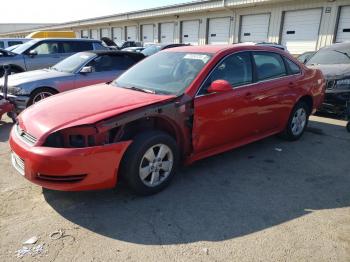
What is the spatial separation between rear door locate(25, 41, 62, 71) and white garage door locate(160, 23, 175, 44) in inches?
692

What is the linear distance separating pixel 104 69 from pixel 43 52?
4236 mm

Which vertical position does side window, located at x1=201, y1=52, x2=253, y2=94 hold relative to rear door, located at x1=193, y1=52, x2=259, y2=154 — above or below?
above

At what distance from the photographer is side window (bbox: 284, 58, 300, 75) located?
5312 millimetres

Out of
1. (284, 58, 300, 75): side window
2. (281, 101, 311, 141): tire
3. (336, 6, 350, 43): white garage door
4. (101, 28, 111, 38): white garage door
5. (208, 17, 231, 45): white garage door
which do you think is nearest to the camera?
(284, 58, 300, 75): side window

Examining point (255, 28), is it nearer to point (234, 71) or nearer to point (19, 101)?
point (19, 101)

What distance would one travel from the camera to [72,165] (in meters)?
3.02

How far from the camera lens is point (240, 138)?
4559 mm

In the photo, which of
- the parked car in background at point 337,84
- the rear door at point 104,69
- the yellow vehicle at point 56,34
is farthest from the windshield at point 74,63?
the yellow vehicle at point 56,34

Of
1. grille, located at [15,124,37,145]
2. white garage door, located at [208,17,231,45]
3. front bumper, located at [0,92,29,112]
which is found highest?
white garage door, located at [208,17,231,45]

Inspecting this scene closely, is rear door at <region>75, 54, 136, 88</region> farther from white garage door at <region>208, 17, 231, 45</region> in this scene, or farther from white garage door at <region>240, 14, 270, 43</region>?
white garage door at <region>208, 17, 231, 45</region>

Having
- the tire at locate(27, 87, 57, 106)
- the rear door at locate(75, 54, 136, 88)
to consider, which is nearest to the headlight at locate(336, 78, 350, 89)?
the rear door at locate(75, 54, 136, 88)

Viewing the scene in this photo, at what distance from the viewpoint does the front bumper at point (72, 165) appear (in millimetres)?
3006

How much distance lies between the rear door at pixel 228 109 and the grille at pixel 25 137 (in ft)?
5.86

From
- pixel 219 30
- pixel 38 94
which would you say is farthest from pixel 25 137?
pixel 219 30
